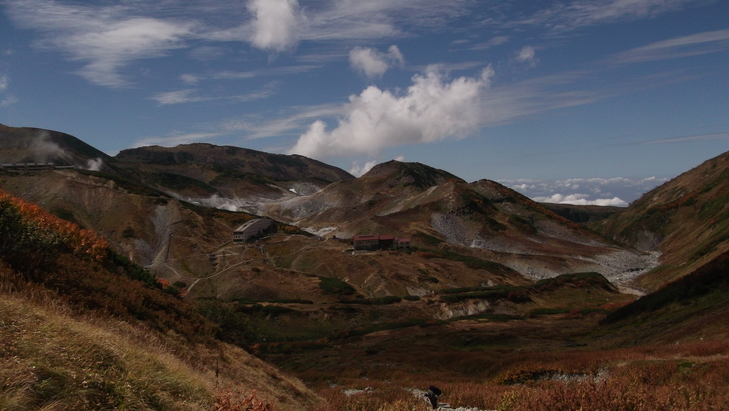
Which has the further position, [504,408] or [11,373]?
[504,408]

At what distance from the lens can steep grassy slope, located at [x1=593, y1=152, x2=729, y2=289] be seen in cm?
9325

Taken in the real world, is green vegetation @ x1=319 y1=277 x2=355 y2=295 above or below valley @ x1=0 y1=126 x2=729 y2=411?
below

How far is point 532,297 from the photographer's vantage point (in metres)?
88.6

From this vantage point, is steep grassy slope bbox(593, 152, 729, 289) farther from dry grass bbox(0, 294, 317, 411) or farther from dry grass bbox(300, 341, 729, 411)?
dry grass bbox(0, 294, 317, 411)

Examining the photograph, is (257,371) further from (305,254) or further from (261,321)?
(305,254)

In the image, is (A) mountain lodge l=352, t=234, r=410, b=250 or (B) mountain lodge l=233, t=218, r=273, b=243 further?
(B) mountain lodge l=233, t=218, r=273, b=243

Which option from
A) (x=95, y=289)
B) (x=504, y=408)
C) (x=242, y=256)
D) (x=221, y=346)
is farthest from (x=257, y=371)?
(x=242, y=256)

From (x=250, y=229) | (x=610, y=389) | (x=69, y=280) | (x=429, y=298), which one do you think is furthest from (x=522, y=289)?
(x=69, y=280)

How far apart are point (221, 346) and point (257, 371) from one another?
2401mm

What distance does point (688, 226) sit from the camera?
145625mm

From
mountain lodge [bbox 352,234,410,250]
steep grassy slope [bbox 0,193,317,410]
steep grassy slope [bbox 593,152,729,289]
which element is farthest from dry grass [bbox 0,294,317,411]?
mountain lodge [bbox 352,234,410,250]

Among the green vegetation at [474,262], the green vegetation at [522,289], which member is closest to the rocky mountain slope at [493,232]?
the green vegetation at [474,262]

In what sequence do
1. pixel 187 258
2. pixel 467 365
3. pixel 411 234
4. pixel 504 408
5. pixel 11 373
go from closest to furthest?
pixel 11 373 < pixel 504 408 < pixel 467 365 < pixel 187 258 < pixel 411 234

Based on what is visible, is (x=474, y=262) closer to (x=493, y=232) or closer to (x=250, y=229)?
(x=493, y=232)
